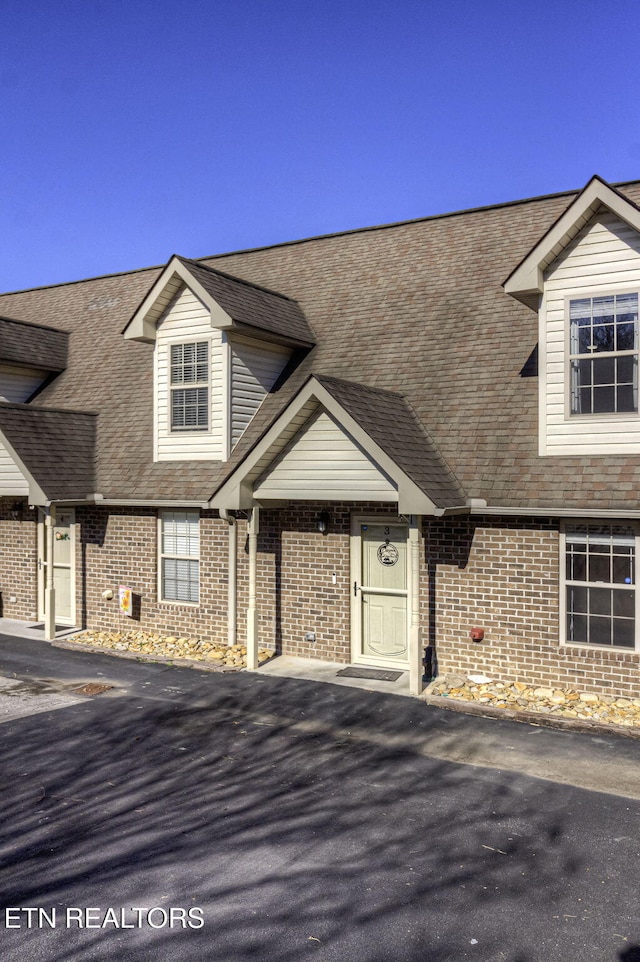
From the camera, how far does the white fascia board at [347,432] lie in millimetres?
10422

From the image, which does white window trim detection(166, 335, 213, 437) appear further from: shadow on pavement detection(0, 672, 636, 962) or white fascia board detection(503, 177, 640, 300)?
shadow on pavement detection(0, 672, 636, 962)

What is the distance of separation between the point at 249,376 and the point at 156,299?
234cm

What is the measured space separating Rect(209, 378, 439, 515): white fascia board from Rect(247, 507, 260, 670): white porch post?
51 cm

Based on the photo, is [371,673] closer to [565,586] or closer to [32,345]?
[565,586]

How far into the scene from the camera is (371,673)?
12047 millimetres

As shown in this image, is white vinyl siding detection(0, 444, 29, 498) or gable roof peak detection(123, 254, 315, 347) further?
white vinyl siding detection(0, 444, 29, 498)

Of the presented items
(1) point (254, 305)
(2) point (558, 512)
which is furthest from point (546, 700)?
(1) point (254, 305)

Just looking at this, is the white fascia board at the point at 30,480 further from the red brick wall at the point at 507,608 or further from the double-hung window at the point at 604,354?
the double-hung window at the point at 604,354

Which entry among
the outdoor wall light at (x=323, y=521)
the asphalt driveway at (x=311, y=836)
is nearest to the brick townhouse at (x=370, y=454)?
the outdoor wall light at (x=323, y=521)

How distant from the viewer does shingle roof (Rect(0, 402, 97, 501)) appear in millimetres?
14414

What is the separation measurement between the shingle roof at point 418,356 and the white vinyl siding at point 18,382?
476 mm

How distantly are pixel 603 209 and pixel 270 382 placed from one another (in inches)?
269

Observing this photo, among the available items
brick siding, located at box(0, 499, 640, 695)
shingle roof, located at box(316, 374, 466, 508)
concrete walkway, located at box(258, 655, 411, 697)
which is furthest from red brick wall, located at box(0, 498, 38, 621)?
shingle roof, located at box(316, 374, 466, 508)

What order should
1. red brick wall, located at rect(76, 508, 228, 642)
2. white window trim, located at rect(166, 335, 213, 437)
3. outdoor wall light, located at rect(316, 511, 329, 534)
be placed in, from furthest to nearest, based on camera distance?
white window trim, located at rect(166, 335, 213, 437), red brick wall, located at rect(76, 508, 228, 642), outdoor wall light, located at rect(316, 511, 329, 534)
